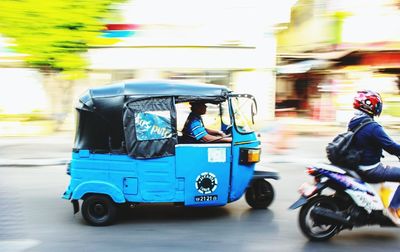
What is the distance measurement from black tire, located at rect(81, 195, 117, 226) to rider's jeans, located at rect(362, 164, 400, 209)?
2.90 metres

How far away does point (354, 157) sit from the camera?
5164 millimetres

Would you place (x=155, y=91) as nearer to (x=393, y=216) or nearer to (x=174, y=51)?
(x=393, y=216)

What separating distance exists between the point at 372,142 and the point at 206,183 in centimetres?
196

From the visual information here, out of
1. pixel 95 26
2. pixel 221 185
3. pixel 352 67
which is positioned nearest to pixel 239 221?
pixel 221 185

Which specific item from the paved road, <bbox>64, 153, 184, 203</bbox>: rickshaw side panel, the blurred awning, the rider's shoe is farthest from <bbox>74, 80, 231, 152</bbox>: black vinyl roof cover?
the blurred awning

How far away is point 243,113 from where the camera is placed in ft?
21.0

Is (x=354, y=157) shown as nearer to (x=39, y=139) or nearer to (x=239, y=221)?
(x=239, y=221)

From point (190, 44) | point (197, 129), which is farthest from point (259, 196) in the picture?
point (190, 44)

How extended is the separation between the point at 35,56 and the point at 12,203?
9.59 metres

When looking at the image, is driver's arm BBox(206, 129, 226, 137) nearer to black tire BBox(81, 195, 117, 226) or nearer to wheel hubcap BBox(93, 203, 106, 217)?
black tire BBox(81, 195, 117, 226)

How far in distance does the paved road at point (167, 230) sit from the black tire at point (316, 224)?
91 mm

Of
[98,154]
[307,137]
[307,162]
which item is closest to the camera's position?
[98,154]

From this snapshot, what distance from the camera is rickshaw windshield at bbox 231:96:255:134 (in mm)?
6219

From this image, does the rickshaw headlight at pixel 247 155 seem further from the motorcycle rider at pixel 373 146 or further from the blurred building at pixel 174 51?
the blurred building at pixel 174 51
